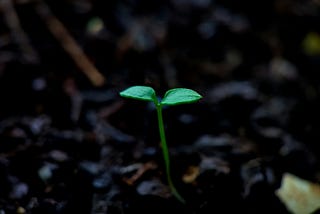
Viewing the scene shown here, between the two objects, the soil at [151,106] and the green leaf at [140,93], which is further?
the soil at [151,106]

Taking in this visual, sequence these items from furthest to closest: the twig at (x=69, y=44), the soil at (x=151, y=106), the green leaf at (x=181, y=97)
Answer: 1. the twig at (x=69, y=44)
2. the soil at (x=151, y=106)
3. the green leaf at (x=181, y=97)

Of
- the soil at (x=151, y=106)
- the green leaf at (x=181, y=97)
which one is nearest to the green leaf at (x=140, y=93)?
the green leaf at (x=181, y=97)

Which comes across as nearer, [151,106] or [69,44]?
[151,106]

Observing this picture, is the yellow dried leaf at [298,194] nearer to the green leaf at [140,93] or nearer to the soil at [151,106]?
the soil at [151,106]

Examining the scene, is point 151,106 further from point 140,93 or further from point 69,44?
point 69,44

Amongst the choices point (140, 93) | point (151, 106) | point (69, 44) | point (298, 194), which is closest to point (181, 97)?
point (140, 93)

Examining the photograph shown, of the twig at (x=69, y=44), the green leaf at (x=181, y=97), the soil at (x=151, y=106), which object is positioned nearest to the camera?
the green leaf at (x=181, y=97)

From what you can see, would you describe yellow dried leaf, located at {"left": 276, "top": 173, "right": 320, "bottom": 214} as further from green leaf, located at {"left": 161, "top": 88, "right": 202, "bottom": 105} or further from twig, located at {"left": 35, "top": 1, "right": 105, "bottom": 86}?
twig, located at {"left": 35, "top": 1, "right": 105, "bottom": 86}

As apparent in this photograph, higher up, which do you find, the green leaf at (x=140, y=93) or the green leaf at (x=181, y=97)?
the green leaf at (x=140, y=93)
